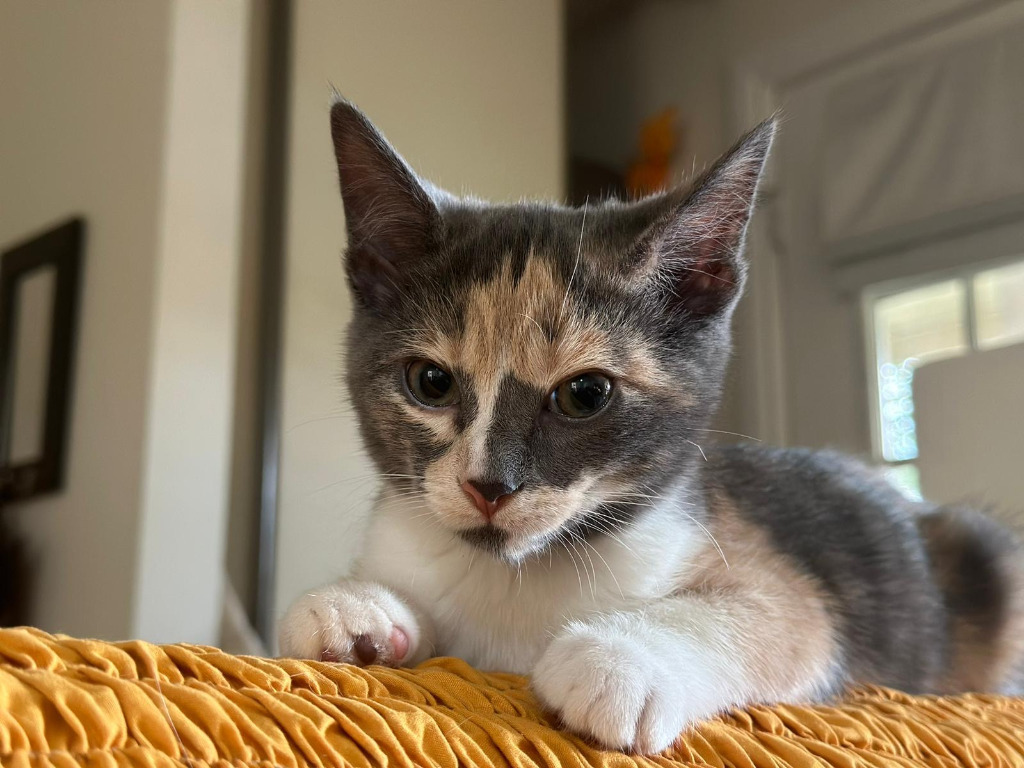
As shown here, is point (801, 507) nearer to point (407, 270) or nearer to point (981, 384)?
point (407, 270)

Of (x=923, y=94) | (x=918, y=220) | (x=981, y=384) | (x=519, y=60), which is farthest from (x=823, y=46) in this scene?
(x=981, y=384)

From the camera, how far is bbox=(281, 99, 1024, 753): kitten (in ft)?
2.48

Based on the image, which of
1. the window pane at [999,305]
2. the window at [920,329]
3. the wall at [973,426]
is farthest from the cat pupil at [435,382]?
the window pane at [999,305]

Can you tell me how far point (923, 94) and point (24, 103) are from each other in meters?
2.23

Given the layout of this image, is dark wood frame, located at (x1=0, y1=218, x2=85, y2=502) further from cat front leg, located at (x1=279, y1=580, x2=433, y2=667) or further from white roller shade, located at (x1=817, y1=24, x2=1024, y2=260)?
white roller shade, located at (x1=817, y1=24, x2=1024, y2=260)

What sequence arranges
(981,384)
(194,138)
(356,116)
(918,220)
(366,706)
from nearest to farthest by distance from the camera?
(366,706)
(356,116)
(981,384)
(194,138)
(918,220)

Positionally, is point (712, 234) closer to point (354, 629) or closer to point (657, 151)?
point (354, 629)

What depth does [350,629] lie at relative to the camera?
0.77 metres

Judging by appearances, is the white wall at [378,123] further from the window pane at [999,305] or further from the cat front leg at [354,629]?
the window pane at [999,305]

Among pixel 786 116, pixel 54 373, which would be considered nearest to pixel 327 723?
pixel 54 373

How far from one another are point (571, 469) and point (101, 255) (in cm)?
160

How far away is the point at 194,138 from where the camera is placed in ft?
6.38

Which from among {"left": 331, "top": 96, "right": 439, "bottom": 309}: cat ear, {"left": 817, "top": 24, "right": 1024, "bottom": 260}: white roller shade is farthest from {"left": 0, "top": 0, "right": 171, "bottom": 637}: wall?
{"left": 817, "top": 24, "right": 1024, "bottom": 260}: white roller shade

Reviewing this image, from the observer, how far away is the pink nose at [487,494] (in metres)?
0.73
